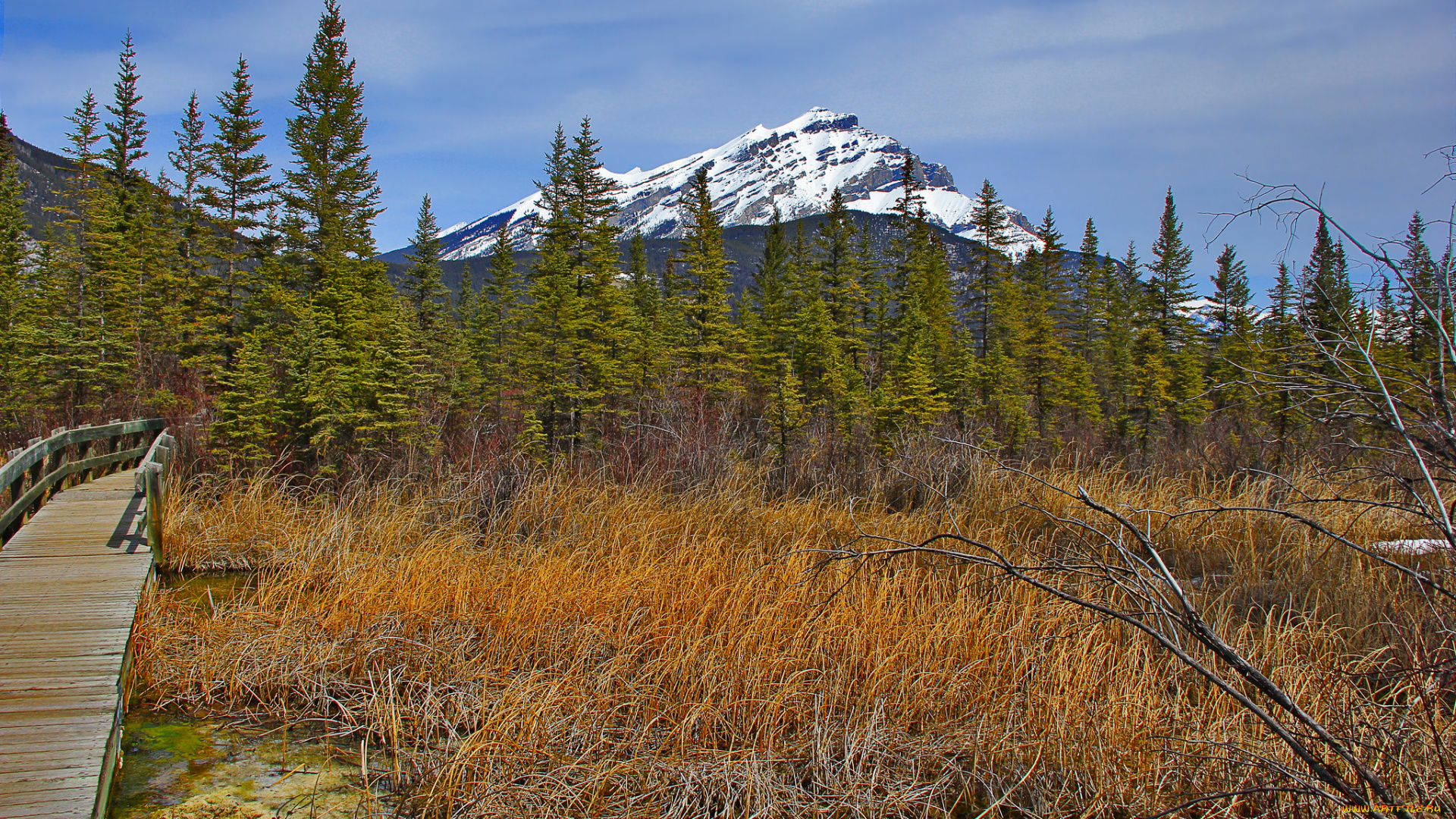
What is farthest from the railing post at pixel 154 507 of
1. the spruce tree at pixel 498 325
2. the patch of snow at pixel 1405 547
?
the spruce tree at pixel 498 325

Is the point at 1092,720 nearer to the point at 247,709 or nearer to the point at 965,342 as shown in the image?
the point at 247,709

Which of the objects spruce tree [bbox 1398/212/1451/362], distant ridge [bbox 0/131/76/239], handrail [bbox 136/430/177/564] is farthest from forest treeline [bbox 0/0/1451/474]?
distant ridge [bbox 0/131/76/239]

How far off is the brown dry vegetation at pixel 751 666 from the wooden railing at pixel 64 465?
1.15m

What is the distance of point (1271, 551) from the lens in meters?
6.39

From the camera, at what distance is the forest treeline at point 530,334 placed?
35.6 feet

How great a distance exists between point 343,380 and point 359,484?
2167mm

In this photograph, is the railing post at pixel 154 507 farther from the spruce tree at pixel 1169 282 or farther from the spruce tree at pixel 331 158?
the spruce tree at pixel 1169 282

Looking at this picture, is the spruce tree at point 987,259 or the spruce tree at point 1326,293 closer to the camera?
the spruce tree at point 1326,293

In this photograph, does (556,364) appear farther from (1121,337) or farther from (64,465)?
(1121,337)

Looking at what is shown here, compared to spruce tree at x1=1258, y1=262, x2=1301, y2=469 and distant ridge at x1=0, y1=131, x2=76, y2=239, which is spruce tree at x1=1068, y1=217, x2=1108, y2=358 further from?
distant ridge at x1=0, y1=131, x2=76, y2=239

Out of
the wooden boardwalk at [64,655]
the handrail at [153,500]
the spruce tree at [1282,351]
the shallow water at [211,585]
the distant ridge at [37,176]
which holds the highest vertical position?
the distant ridge at [37,176]

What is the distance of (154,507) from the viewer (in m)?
6.10

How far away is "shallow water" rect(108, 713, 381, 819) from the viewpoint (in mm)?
3391

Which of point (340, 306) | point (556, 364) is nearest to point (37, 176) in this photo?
point (340, 306)
